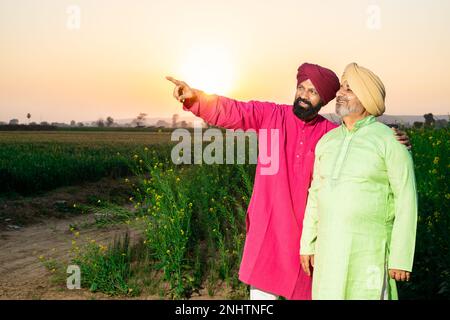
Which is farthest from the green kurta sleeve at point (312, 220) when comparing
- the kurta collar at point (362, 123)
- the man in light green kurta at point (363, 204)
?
the kurta collar at point (362, 123)

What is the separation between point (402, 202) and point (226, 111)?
126 cm

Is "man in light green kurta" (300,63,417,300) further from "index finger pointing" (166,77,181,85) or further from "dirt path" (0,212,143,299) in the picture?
"dirt path" (0,212,143,299)

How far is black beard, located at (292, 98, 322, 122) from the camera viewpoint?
3793 mm

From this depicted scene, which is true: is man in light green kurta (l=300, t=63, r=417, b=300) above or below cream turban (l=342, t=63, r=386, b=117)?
below

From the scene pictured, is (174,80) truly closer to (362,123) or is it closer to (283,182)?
(283,182)

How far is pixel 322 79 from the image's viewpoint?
3.74m

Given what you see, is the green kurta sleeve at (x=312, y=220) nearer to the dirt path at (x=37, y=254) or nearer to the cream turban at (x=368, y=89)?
the cream turban at (x=368, y=89)

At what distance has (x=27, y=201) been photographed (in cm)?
1130

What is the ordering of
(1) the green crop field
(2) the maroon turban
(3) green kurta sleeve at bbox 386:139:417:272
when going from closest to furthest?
(3) green kurta sleeve at bbox 386:139:417:272
(2) the maroon turban
(1) the green crop field

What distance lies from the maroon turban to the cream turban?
0.46 m

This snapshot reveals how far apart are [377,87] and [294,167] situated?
0.82 m

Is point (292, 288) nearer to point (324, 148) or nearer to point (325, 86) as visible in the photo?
point (324, 148)

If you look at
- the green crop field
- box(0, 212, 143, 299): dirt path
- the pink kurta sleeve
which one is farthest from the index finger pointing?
box(0, 212, 143, 299): dirt path

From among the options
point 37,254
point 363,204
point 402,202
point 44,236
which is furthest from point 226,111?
point 44,236
